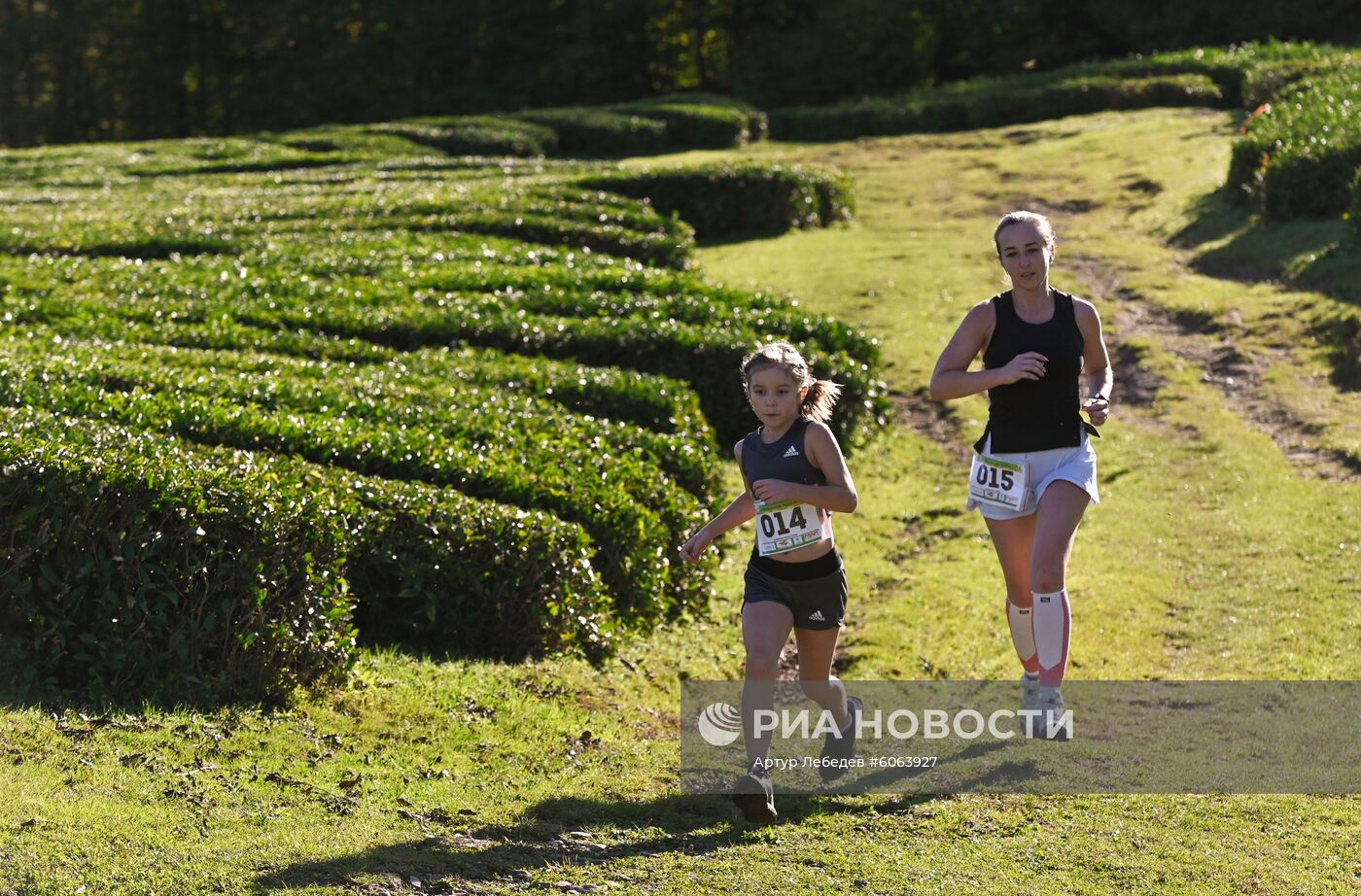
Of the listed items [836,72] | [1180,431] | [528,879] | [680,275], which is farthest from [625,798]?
[836,72]

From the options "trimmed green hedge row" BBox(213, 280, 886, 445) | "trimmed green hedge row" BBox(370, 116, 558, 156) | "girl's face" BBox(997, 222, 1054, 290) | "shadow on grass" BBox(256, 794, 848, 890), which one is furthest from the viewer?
"trimmed green hedge row" BBox(370, 116, 558, 156)

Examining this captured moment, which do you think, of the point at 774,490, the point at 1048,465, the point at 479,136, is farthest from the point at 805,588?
the point at 479,136

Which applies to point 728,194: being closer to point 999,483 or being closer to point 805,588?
point 999,483

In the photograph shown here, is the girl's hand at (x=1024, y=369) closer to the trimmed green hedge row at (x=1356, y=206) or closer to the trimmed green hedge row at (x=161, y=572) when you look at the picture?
the trimmed green hedge row at (x=161, y=572)

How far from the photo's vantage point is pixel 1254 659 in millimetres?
7051

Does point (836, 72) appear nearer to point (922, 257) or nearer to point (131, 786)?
point (922, 257)

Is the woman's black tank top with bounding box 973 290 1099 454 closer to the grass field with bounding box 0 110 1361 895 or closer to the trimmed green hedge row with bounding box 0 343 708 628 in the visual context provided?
the grass field with bounding box 0 110 1361 895

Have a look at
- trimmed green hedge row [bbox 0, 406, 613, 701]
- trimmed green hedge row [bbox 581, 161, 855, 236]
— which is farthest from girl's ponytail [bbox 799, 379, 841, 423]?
trimmed green hedge row [bbox 581, 161, 855, 236]

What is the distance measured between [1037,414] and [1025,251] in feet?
2.01

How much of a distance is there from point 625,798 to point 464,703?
1.06 meters

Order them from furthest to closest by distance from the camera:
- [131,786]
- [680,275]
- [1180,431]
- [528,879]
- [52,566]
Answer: [680,275] → [1180,431] → [52,566] → [131,786] → [528,879]

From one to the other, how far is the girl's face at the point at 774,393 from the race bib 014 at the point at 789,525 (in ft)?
1.04

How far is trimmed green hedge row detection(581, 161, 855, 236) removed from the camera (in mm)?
19156

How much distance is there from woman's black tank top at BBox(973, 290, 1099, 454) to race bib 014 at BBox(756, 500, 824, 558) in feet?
2.71
